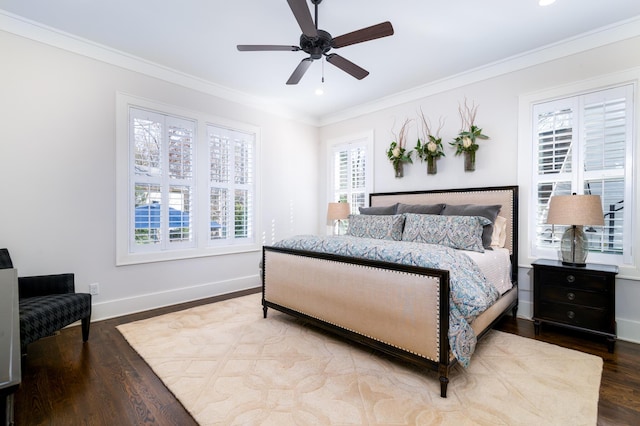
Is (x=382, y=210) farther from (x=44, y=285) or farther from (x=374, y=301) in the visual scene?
(x=44, y=285)

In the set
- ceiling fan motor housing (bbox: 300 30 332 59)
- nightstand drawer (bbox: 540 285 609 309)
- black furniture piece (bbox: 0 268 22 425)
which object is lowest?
nightstand drawer (bbox: 540 285 609 309)

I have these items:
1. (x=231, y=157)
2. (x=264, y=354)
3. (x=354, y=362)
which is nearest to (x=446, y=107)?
(x=231, y=157)

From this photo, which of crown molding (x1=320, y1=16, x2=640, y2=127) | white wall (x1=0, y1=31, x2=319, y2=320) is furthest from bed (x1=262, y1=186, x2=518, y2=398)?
white wall (x1=0, y1=31, x2=319, y2=320)

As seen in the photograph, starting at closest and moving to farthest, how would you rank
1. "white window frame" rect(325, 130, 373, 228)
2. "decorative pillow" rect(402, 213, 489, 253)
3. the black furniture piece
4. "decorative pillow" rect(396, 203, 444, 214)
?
the black furniture piece → "decorative pillow" rect(402, 213, 489, 253) → "decorative pillow" rect(396, 203, 444, 214) → "white window frame" rect(325, 130, 373, 228)

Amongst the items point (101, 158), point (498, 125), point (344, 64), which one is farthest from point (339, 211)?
point (101, 158)

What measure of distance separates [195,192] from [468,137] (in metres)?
3.51

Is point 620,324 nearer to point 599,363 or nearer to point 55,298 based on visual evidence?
point 599,363

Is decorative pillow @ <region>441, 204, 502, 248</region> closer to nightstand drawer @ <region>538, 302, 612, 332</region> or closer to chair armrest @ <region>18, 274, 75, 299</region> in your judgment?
nightstand drawer @ <region>538, 302, 612, 332</region>

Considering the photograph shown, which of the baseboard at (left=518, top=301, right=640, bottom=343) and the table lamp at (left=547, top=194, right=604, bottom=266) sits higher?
the table lamp at (left=547, top=194, right=604, bottom=266)

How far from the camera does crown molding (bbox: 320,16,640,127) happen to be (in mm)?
2838

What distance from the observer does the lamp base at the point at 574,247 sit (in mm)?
2832

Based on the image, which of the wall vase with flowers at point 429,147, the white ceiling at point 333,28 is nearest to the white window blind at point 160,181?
the white ceiling at point 333,28

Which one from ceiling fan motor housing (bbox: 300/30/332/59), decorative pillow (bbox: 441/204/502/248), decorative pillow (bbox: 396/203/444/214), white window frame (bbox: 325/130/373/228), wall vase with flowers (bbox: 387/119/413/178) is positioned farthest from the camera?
white window frame (bbox: 325/130/373/228)

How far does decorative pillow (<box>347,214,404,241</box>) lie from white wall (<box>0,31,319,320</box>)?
207cm
